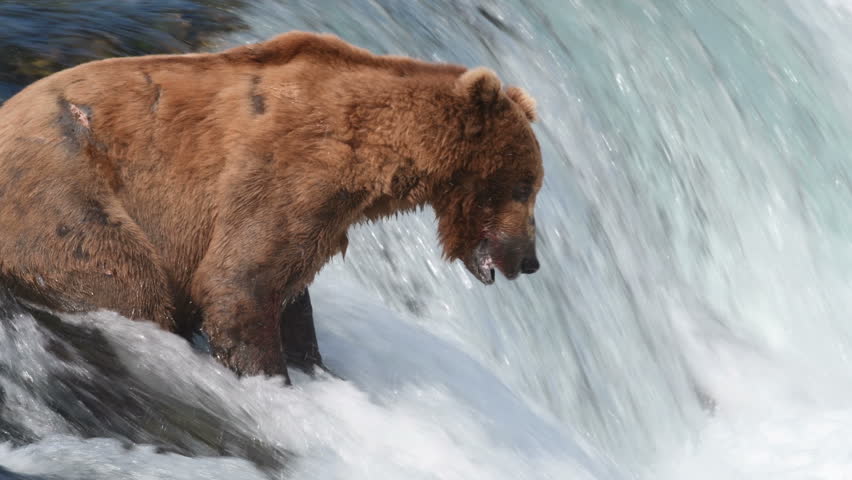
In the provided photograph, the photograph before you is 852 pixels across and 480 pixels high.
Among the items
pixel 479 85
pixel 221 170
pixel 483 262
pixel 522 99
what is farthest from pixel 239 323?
pixel 522 99

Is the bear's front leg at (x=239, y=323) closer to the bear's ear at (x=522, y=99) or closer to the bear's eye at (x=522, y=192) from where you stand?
the bear's eye at (x=522, y=192)

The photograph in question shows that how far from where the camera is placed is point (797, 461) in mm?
7984

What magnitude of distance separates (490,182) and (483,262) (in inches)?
12.5

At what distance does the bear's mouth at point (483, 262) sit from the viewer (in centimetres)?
484

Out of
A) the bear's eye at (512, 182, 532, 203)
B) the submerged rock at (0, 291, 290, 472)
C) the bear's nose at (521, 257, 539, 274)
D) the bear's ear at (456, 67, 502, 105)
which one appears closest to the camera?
the submerged rock at (0, 291, 290, 472)

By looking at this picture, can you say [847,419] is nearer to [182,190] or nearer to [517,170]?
A: [517,170]

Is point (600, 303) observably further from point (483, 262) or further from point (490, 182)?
point (490, 182)

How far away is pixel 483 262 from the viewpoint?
486 centimetres

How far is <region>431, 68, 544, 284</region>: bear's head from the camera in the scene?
15.1ft

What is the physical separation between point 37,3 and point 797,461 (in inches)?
195

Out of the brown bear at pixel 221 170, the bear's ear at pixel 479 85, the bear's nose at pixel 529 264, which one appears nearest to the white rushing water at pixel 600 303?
the brown bear at pixel 221 170

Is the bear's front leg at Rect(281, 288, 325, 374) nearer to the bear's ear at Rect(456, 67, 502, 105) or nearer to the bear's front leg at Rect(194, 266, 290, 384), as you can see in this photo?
the bear's front leg at Rect(194, 266, 290, 384)

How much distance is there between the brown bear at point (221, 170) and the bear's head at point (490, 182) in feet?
0.04

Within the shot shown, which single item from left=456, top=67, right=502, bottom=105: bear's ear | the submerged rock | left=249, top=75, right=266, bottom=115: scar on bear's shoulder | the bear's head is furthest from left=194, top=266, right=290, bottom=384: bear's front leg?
left=456, top=67, right=502, bottom=105: bear's ear
